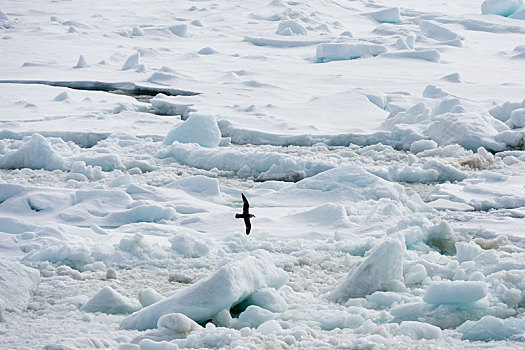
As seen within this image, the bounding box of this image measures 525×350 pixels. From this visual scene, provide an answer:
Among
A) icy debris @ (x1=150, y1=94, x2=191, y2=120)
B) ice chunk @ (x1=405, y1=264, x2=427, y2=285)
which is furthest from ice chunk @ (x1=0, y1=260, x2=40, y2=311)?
icy debris @ (x1=150, y1=94, x2=191, y2=120)

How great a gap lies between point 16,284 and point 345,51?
1187cm

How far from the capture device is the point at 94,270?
4617mm

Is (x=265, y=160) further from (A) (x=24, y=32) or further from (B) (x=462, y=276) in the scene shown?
(A) (x=24, y=32)

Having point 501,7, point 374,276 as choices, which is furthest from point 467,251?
point 501,7

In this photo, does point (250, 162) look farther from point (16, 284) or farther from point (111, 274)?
point (16, 284)

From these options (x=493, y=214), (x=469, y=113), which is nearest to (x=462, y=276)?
(x=493, y=214)

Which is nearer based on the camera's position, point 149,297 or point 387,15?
point 149,297

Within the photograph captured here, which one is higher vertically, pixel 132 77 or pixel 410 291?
pixel 410 291

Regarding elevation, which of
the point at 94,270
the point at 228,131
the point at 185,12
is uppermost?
the point at 94,270

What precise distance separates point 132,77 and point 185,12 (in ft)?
27.8

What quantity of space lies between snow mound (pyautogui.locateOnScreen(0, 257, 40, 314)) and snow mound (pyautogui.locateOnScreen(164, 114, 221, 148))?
4074 millimetres

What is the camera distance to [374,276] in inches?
164

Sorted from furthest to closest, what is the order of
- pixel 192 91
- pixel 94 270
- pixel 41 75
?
pixel 41 75 → pixel 192 91 → pixel 94 270

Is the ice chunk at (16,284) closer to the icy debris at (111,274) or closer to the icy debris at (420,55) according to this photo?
the icy debris at (111,274)
